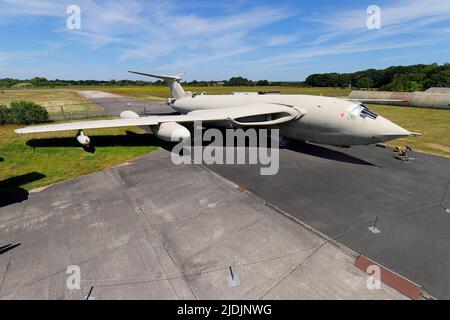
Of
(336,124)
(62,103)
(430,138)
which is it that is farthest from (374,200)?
(62,103)

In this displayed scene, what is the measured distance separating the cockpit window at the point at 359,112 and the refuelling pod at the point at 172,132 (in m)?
10.4

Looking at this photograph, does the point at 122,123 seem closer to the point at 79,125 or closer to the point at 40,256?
the point at 79,125

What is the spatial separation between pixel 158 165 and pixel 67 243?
741 cm

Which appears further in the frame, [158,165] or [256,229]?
[158,165]

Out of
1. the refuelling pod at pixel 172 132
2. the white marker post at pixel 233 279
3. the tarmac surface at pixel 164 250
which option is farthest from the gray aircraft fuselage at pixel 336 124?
the white marker post at pixel 233 279

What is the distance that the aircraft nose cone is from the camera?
13.3 m

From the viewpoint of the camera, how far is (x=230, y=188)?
11523 mm

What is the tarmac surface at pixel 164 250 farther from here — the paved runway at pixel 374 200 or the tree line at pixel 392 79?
the tree line at pixel 392 79

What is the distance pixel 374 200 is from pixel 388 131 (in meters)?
5.46

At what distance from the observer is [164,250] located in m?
7.45

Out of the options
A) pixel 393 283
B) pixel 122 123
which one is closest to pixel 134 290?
pixel 393 283

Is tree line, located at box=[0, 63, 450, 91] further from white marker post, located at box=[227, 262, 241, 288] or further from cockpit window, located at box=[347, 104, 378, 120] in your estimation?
white marker post, located at box=[227, 262, 241, 288]

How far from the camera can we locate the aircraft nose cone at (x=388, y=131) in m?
13.3

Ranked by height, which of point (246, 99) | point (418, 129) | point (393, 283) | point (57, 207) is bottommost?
point (393, 283)
